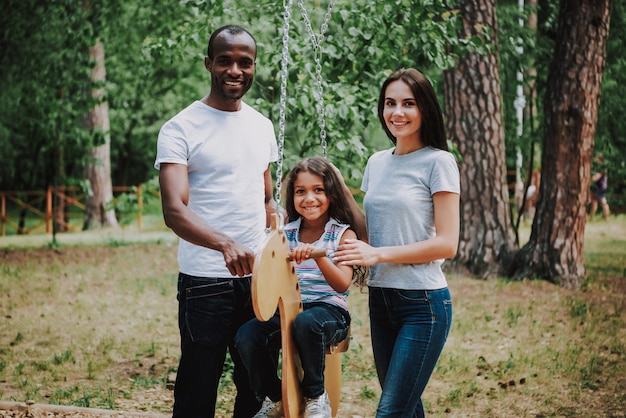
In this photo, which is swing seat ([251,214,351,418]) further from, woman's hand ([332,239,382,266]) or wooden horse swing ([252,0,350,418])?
woman's hand ([332,239,382,266])

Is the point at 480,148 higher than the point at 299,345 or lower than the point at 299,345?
higher

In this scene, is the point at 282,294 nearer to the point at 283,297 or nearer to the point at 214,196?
the point at 283,297

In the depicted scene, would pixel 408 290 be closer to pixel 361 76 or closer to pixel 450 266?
pixel 361 76

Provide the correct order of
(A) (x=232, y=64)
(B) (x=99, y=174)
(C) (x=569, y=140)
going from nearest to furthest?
(A) (x=232, y=64) → (C) (x=569, y=140) → (B) (x=99, y=174)

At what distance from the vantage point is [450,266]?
9156 millimetres

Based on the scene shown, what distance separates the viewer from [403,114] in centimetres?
276

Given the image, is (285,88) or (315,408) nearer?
(315,408)

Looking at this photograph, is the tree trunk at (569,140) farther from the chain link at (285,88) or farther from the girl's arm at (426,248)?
the girl's arm at (426,248)

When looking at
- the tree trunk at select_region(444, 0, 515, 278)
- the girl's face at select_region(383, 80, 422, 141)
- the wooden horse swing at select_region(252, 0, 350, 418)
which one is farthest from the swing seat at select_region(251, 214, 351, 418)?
the tree trunk at select_region(444, 0, 515, 278)

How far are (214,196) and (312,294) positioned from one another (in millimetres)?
598

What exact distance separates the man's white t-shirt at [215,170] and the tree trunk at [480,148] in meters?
6.18

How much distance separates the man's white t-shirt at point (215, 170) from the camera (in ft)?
9.36

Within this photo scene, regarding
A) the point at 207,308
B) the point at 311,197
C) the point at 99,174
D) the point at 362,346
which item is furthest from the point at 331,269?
the point at 99,174

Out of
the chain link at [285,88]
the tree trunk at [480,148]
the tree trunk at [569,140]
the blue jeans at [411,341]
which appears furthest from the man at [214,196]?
the tree trunk at [569,140]
